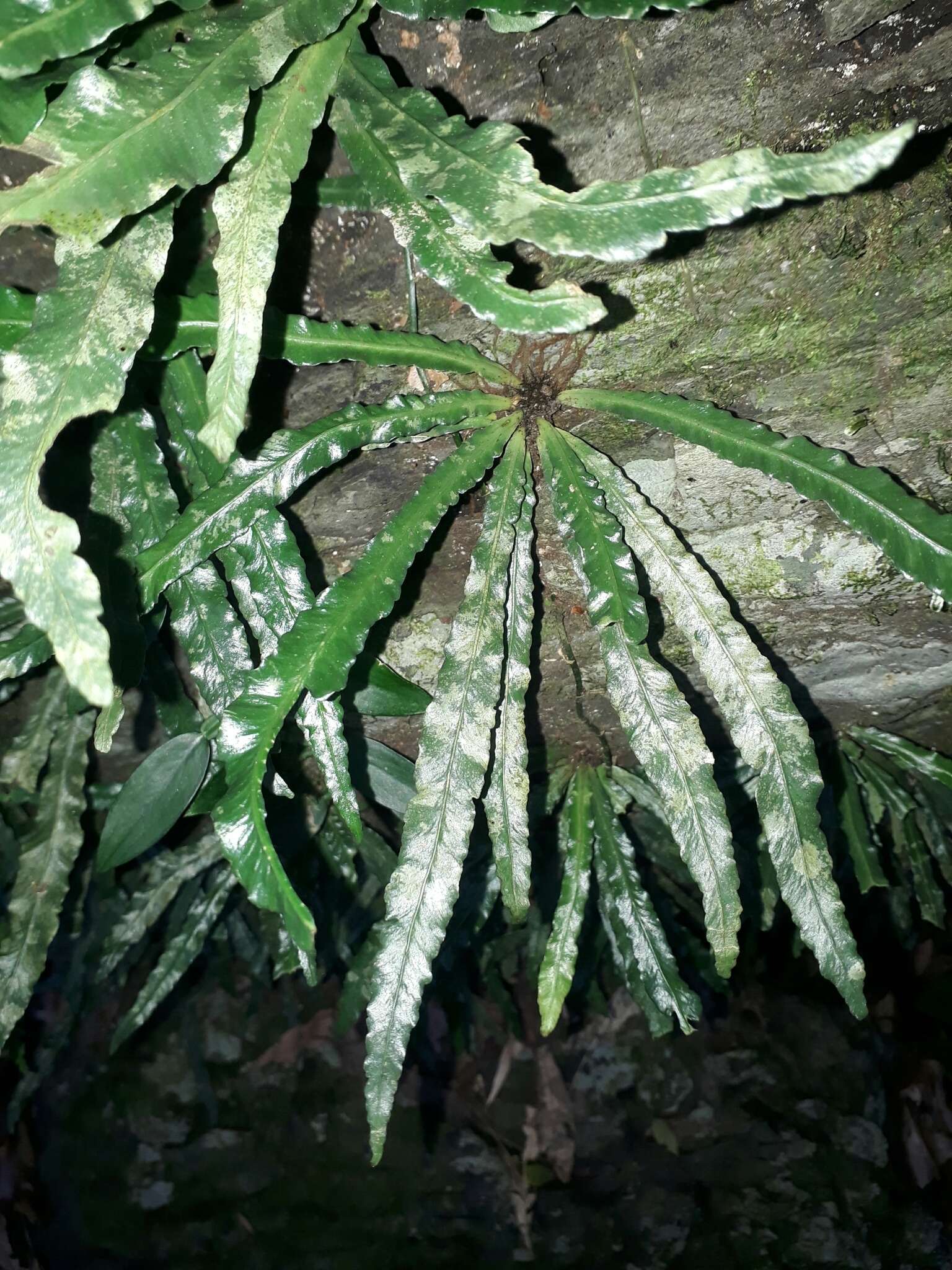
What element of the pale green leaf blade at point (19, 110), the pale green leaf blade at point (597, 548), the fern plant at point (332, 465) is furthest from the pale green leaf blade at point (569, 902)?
the pale green leaf blade at point (19, 110)

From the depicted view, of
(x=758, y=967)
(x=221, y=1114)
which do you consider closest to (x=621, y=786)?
(x=758, y=967)

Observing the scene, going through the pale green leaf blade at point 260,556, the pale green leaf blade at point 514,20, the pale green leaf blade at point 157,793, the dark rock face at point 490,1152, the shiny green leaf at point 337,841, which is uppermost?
the pale green leaf blade at point 514,20

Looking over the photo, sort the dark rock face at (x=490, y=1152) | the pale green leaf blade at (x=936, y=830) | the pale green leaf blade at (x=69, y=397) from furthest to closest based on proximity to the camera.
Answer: the dark rock face at (x=490, y=1152) → the pale green leaf blade at (x=936, y=830) → the pale green leaf blade at (x=69, y=397)

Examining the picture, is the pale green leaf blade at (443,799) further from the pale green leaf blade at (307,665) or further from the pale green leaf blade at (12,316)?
the pale green leaf blade at (12,316)

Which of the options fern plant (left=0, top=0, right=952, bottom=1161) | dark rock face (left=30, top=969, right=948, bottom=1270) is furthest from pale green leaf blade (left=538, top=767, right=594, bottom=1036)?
dark rock face (left=30, top=969, right=948, bottom=1270)

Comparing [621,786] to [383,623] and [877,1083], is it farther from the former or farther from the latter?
[877,1083]
